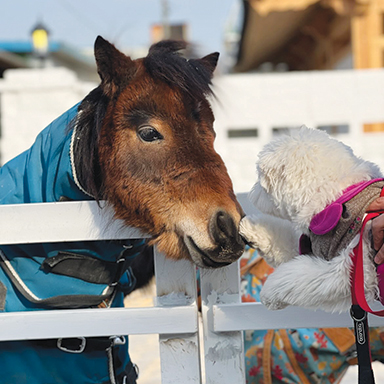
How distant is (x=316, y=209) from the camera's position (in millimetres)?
1411

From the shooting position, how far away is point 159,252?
1751 millimetres

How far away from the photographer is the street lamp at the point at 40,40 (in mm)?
8828

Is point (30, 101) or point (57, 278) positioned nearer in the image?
point (57, 278)

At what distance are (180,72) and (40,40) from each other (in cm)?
775

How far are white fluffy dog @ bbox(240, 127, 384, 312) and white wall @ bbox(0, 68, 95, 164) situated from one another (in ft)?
21.9

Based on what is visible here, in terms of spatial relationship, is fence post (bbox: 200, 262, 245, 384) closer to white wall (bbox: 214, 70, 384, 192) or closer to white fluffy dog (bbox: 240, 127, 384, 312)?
white fluffy dog (bbox: 240, 127, 384, 312)

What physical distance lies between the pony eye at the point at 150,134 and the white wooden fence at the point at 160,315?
283mm

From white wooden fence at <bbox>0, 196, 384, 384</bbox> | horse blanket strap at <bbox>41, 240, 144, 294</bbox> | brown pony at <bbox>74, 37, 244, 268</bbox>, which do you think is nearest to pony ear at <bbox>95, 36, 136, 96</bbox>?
brown pony at <bbox>74, 37, 244, 268</bbox>

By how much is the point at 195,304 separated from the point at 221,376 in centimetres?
26

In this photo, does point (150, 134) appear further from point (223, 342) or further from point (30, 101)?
point (30, 101)

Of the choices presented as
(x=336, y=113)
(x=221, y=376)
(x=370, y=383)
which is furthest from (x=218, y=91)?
(x=336, y=113)

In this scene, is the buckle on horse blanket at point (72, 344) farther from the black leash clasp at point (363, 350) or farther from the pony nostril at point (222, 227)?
the black leash clasp at point (363, 350)

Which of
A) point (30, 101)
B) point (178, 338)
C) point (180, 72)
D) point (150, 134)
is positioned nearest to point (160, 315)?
point (178, 338)

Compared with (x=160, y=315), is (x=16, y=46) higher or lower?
higher
